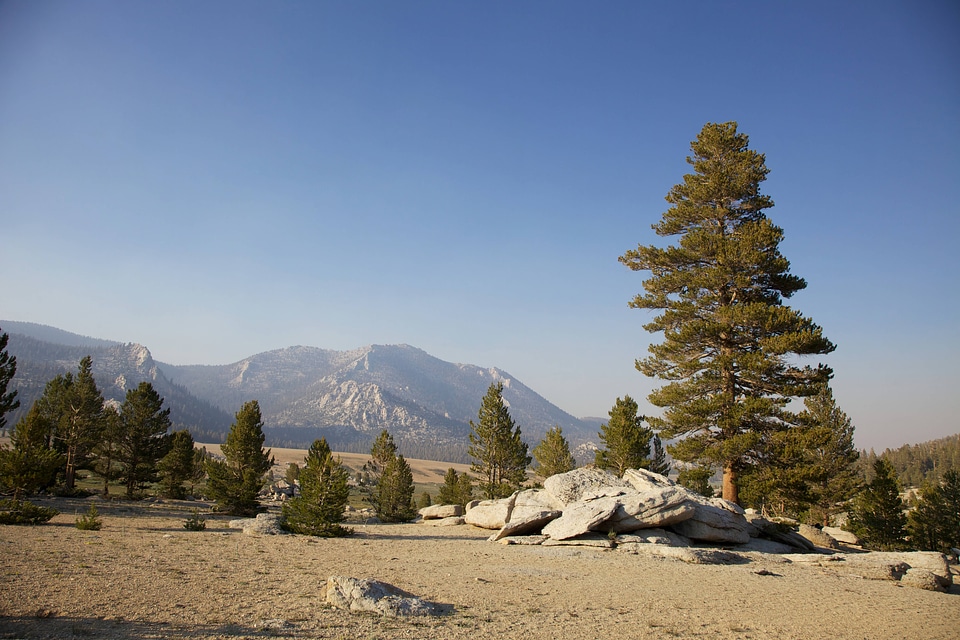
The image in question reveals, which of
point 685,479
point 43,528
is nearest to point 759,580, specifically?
point 685,479

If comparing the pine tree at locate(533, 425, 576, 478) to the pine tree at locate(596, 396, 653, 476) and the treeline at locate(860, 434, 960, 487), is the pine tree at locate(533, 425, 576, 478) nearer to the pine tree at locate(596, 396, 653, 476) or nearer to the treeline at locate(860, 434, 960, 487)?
the pine tree at locate(596, 396, 653, 476)

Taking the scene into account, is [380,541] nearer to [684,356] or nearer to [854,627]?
[854,627]

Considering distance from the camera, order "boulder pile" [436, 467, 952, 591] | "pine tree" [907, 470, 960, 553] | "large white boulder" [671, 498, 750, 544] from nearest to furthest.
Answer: "boulder pile" [436, 467, 952, 591] < "large white boulder" [671, 498, 750, 544] < "pine tree" [907, 470, 960, 553]

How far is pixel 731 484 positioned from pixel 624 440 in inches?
441

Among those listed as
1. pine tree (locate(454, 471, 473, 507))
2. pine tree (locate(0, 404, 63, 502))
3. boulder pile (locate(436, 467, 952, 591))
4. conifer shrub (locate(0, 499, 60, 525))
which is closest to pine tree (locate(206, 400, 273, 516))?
pine tree (locate(0, 404, 63, 502))

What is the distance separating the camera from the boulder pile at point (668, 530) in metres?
16.5

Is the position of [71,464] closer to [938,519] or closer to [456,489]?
[456,489]

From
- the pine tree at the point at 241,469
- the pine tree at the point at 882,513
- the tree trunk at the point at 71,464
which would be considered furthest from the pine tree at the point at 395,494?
the pine tree at the point at 882,513

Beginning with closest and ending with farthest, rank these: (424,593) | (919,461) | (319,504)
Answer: (424,593)
(319,504)
(919,461)

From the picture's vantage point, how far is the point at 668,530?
20.5 metres

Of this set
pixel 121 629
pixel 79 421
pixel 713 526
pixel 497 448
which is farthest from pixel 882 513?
pixel 79 421

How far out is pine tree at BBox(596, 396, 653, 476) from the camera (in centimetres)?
3497

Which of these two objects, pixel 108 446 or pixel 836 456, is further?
pixel 836 456

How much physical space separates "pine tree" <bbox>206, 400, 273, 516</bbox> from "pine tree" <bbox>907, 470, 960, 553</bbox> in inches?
1983
